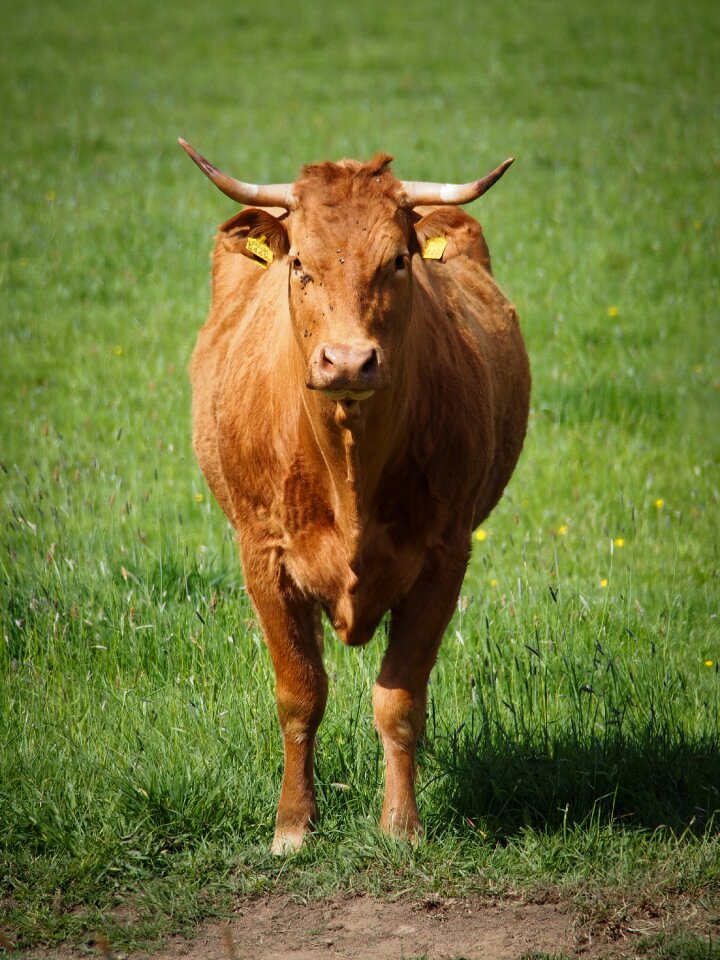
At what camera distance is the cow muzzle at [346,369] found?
3.37 metres

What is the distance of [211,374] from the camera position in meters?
5.41

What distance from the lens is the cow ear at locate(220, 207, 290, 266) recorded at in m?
4.02

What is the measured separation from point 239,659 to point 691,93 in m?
12.9

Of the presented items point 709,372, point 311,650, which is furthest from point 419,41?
point 311,650

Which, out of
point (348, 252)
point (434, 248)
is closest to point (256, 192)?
point (348, 252)

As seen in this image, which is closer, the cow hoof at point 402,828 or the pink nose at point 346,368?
the pink nose at point 346,368

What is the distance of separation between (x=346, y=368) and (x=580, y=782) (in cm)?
188

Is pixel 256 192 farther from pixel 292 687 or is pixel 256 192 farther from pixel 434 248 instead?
pixel 292 687

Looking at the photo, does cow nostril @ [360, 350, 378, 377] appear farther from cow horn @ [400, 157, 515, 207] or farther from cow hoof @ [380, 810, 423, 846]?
cow hoof @ [380, 810, 423, 846]

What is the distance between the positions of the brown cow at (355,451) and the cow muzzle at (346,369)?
0.21 metres

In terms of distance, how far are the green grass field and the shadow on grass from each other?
0.5 inches

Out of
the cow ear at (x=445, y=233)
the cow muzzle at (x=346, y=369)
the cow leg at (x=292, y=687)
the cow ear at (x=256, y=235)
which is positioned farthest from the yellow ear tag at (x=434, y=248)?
the cow leg at (x=292, y=687)

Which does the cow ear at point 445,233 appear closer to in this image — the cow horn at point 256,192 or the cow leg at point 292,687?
the cow horn at point 256,192

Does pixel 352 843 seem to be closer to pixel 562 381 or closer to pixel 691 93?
pixel 562 381
